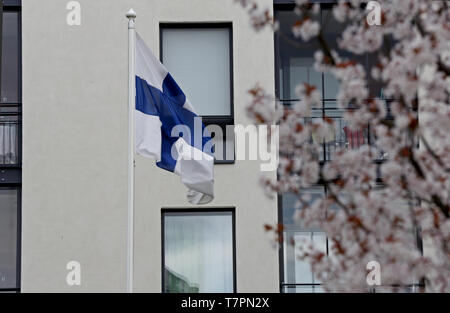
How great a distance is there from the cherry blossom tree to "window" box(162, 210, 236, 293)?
Answer: 7.93 meters

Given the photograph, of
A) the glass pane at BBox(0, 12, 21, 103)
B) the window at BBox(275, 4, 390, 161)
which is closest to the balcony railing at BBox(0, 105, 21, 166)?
the glass pane at BBox(0, 12, 21, 103)

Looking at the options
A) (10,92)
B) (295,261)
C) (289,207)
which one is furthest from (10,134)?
(295,261)

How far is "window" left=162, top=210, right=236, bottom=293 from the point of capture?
1647cm

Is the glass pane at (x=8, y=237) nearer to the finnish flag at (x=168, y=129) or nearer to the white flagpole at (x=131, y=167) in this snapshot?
the white flagpole at (x=131, y=167)

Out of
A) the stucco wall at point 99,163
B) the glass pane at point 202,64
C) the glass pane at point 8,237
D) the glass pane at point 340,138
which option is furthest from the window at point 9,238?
the glass pane at point 340,138

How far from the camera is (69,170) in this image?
16438mm

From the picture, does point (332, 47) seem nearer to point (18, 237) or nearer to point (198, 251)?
point (198, 251)

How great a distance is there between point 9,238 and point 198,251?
3162mm

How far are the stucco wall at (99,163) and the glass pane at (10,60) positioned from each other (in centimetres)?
33

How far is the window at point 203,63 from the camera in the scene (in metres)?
17.0

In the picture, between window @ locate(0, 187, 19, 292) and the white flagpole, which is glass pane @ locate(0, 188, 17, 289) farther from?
the white flagpole

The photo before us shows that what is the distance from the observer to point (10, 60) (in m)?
17.2
